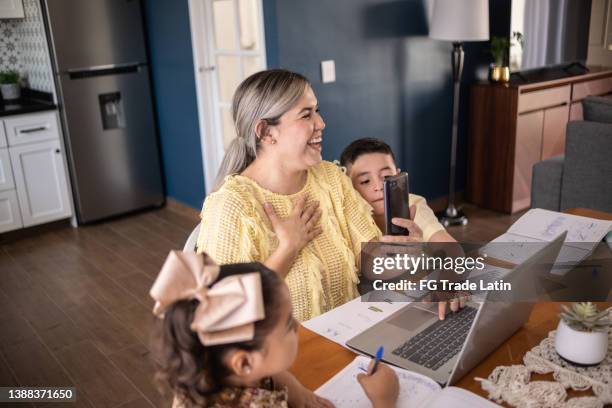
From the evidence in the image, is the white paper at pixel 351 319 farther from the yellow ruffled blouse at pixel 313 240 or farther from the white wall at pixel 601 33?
the white wall at pixel 601 33

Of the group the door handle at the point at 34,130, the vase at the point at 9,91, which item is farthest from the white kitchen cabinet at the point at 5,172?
the vase at the point at 9,91

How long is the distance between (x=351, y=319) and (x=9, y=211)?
331cm

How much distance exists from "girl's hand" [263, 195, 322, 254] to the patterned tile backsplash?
2.93 m

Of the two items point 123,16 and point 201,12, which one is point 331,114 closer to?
point 201,12

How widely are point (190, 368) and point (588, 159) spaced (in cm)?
274

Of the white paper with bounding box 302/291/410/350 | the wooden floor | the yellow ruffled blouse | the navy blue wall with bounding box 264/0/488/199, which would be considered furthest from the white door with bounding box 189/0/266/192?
the white paper with bounding box 302/291/410/350

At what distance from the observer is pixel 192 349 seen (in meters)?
0.86

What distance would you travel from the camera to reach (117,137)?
4.16m

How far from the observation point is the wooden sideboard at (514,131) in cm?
386

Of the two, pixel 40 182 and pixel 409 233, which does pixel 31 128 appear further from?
pixel 409 233

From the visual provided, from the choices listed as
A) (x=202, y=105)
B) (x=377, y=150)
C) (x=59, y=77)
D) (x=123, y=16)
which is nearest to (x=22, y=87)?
(x=59, y=77)

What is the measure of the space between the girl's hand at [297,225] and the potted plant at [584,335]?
0.66m

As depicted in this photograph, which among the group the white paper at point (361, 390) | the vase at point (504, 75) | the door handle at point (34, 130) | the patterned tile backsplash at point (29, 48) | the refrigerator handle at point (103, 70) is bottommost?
the white paper at point (361, 390)

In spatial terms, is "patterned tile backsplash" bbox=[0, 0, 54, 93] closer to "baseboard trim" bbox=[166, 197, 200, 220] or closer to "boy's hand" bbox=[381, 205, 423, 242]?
"baseboard trim" bbox=[166, 197, 200, 220]
